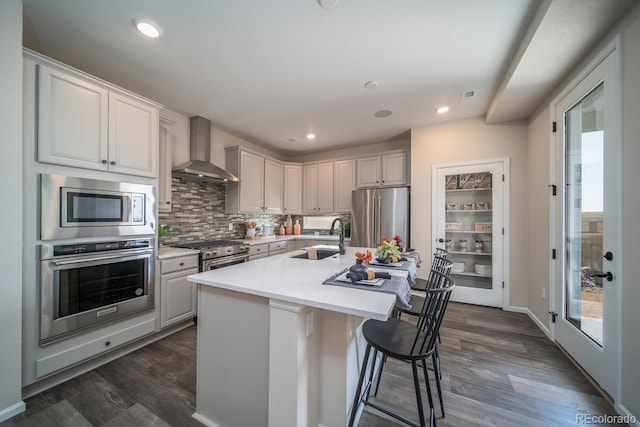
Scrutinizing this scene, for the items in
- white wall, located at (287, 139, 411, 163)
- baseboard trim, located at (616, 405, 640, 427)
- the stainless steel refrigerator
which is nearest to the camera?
baseboard trim, located at (616, 405, 640, 427)

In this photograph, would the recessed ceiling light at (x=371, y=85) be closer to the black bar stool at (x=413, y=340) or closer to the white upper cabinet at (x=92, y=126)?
the black bar stool at (x=413, y=340)

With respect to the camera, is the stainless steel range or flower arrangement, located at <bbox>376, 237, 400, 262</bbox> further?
the stainless steel range

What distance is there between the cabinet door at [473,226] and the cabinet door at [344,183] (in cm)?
147

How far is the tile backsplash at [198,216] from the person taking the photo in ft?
10.2

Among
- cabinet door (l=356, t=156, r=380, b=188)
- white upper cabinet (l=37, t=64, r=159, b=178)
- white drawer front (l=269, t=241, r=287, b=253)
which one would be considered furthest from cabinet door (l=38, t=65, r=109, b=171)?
cabinet door (l=356, t=156, r=380, b=188)

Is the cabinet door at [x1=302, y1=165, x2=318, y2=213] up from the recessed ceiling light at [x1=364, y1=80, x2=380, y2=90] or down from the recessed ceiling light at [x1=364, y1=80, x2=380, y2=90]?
down

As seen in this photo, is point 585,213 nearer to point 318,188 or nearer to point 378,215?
point 378,215

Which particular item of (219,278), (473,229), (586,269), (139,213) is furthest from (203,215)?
(586,269)

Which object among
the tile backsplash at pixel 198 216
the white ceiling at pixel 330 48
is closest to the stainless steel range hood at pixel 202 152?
the tile backsplash at pixel 198 216

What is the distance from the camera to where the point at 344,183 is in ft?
14.7

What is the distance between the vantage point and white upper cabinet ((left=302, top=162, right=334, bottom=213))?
464 cm

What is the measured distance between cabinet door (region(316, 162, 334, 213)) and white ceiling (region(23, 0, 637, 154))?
1.70 meters

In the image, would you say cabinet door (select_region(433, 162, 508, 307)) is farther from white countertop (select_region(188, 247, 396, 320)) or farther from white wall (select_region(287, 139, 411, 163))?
white countertop (select_region(188, 247, 396, 320))

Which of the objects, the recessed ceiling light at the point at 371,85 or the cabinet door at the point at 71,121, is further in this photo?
the recessed ceiling light at the point at 371,85
